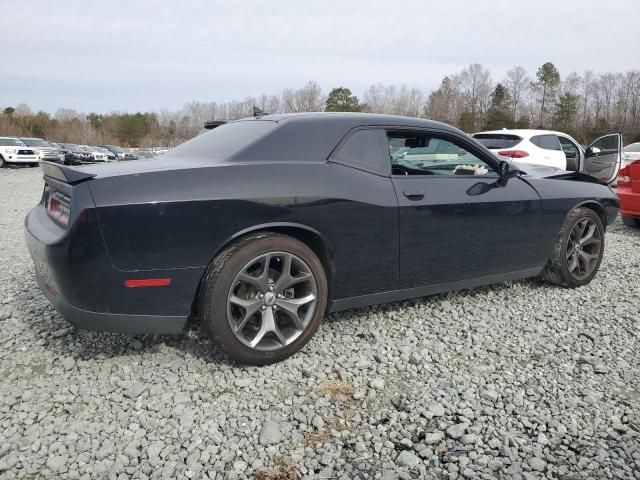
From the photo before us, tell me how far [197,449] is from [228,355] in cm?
66

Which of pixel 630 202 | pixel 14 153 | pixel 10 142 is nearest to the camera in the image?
pixel 630 202

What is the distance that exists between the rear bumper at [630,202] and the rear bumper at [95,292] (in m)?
6.49

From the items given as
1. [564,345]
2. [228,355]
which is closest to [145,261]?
[228,355]

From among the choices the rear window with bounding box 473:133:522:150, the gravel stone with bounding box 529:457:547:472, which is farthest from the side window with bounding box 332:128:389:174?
the rear window with bounding box 473:133:522:150

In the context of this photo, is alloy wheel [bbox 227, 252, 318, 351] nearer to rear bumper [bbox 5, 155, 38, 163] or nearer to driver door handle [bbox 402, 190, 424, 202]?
driver door handle [bbox 402, 190, 424, 202]

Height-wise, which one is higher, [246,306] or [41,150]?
[41,150]

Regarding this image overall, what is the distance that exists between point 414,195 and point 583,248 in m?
2.09

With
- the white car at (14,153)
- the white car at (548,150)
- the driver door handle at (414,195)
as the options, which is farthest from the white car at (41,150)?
the driver door handle at (414,195)

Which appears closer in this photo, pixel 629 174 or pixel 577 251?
pixel 577 251

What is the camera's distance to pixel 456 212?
3.24 meters

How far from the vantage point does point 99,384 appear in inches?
98.8

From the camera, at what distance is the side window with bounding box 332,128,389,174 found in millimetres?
2932

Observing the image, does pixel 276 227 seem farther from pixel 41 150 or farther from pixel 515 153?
pixel 41 150

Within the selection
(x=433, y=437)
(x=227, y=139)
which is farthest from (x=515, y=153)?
(x=433, y=437)
